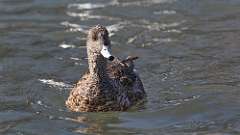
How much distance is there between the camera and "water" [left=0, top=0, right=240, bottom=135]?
1271 cm

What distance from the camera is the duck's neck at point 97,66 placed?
13.0 metres

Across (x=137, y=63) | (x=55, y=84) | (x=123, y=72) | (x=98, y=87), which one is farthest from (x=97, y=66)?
(x=137, y=63)

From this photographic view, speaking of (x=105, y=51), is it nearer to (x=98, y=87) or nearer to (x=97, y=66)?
(x=97, y=66)

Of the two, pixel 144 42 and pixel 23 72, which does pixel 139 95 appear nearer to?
pixel 23 72

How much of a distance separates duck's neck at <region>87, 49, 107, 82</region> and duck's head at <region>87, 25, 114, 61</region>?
11 cm

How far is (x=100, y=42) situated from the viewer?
12.7 m

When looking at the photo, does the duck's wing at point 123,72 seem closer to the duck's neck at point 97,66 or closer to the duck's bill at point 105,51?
the duck's neck at point 97,66

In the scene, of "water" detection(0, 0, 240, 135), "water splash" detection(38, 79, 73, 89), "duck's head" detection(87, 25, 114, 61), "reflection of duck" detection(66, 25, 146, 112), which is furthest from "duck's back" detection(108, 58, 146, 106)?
"water splash" detection(38, 79, 73, 89)

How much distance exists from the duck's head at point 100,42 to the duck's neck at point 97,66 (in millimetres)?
114

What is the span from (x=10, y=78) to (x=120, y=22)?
3.89 m

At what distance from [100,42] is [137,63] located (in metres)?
3.25

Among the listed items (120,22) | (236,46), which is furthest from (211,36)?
A: (120,22)

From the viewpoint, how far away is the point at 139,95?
13.8m

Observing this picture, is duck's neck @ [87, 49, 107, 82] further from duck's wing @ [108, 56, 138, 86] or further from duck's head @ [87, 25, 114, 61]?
duck's wing @ [108, 56, 138, 86]
